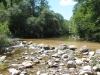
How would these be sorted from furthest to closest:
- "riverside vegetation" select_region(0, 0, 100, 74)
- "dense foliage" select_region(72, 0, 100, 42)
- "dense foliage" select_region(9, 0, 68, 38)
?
"dense foliage" select_region(9, 0, 68, 38), "riverside vegetation" select_region(0, 0, 100, 74), "dense foliage" select_region(72, 0, 100, 42)

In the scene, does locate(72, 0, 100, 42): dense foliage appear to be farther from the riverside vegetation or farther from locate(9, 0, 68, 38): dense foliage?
locate(9, 0, 68, 38): dense foliage

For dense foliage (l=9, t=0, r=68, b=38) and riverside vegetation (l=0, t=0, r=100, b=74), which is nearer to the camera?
riverside vegetation (l=0, t=0, r=100, b=74)

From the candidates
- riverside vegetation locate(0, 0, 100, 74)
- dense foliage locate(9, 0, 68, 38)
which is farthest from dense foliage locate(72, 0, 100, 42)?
dense foliage locate(9, 0, 68, 38)

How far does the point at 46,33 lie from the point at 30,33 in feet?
12.2

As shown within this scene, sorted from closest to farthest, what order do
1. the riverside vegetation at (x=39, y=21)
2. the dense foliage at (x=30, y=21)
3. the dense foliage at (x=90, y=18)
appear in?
the dense foliage at (x=90, y=18)
the riverside vegetation at (x=39, y=21)
the dense foliage at (x=30, y=21)

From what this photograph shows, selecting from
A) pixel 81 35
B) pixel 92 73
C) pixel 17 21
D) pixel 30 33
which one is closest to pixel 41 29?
pixel 30 33

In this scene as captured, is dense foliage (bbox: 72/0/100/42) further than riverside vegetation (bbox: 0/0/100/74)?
No

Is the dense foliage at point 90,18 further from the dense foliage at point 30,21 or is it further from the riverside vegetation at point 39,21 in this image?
the dense foliage at point 30,21

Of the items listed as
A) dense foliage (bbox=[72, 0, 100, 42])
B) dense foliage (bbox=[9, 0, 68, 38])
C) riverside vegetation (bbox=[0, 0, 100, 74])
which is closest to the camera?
dense foliage (bbox=[72, 0, 100, 42])

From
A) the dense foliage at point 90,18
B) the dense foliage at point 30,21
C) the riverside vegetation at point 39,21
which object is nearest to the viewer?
the dense foliage at point 90,18

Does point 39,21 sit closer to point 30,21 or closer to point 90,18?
point 30,21

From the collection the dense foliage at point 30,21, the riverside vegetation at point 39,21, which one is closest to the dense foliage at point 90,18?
the riverside vegetation at point 39,21

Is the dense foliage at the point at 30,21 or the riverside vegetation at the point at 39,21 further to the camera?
the dense foliage at the point at 30,21

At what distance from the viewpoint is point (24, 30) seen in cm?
3441
